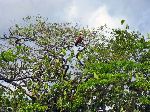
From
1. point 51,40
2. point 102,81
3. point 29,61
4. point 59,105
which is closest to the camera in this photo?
point 102,81

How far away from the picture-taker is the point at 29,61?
2681 centimetres

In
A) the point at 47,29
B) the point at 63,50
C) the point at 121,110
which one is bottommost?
the point at 121,110

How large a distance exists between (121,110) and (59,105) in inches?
152

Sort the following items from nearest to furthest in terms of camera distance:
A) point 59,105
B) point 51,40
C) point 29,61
Result: point 59,105 < point 29,61 < point 51,40

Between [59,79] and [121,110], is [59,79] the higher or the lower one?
the higher one

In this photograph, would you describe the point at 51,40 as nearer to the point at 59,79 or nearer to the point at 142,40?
the point at 59,79

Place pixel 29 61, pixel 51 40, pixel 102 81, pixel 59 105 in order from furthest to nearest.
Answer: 1. pixel 51 40
2. pixel 29 61
3. pixel 59 105
4. pixel 102 81

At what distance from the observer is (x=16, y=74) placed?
26.5 m

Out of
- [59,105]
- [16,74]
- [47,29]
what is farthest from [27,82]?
[47,29]


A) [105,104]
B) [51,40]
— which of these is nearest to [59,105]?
[105,104]

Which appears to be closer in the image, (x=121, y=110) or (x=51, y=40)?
(x=121, y=110)

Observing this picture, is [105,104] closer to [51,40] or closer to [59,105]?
[59,105]

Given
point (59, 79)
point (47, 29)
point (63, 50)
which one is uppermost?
point (47, 29)

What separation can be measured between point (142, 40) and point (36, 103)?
7.63m
